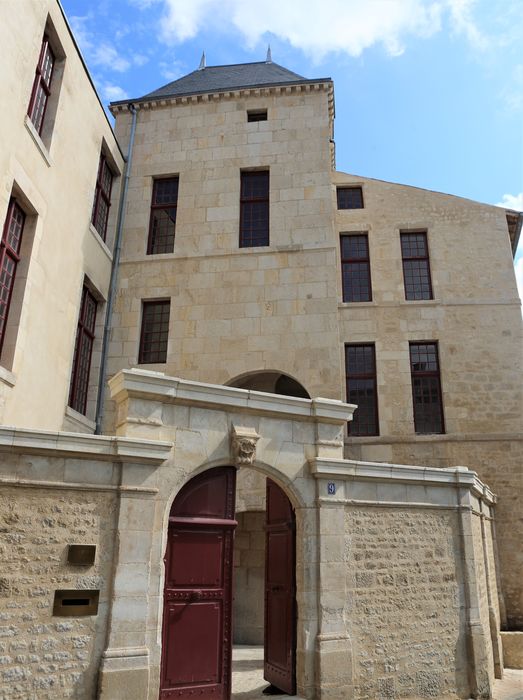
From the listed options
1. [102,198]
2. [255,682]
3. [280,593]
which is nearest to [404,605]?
[280,593]

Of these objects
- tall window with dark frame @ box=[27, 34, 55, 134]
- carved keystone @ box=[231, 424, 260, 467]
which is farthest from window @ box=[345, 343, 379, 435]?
tall window with dark frame @ box=[27, 34, 55, 134]

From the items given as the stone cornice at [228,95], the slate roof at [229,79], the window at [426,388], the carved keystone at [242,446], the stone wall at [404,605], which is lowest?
the stone wall at [404,605]

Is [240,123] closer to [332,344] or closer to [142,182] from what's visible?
[142,182]

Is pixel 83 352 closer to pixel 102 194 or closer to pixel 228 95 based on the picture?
pixel 102 194

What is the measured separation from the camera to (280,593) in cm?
733

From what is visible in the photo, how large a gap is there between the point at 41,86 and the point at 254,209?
16.6 ft

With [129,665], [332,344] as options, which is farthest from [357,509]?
[332,344]

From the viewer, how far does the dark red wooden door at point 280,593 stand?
6.81 meters

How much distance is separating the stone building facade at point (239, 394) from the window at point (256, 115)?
0.12 ft

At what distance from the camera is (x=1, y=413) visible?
7.64 m

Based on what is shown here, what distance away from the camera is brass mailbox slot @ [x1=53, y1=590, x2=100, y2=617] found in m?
5.19

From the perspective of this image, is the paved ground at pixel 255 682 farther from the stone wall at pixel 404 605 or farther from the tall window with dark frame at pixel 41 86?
the tall window with dark frame at pixel 41 86

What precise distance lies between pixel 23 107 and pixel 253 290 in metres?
5.39

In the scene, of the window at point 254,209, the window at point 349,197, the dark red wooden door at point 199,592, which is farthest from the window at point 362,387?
the dark red wooden door at point 199,592
